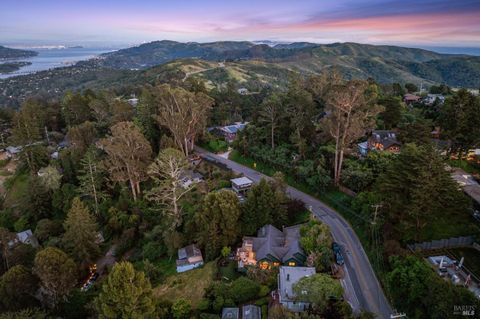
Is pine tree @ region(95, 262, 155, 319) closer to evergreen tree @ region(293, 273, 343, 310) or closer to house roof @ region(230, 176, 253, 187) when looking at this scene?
evergreen tree @ region(293, 273, 343, 310)

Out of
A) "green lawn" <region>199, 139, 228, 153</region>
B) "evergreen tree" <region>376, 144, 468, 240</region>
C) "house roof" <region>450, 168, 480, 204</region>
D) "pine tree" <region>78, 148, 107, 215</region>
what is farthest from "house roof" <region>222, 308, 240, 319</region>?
"green lawn" <region>199, 139, 228, 153</region>

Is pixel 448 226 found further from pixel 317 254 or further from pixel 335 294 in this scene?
pixel 335 294

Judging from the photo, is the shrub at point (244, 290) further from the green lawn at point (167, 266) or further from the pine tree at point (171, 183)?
the pine tree at point (171, 183)

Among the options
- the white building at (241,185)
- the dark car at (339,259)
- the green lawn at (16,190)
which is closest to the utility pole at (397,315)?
the dark car at (339,259)

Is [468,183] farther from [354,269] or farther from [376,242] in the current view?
Result: [354,269]

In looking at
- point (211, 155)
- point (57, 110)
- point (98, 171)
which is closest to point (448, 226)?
point (211, 155)

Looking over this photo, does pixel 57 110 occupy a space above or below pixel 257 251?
above
